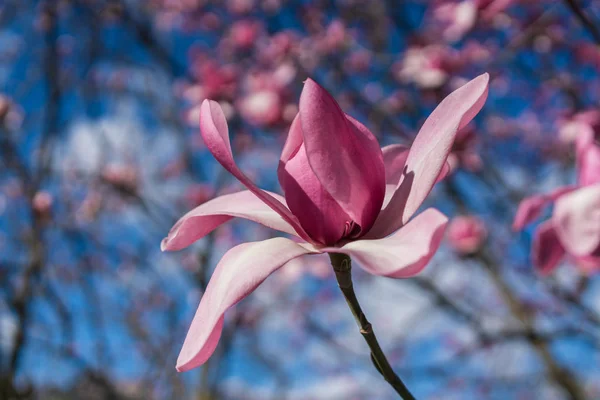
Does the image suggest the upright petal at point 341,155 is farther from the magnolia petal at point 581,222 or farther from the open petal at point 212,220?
the magnolia petal at point 581,222

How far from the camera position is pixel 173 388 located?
226 cm

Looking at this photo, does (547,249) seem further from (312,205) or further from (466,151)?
(466,151)

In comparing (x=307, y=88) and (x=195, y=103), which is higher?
(x=307, y=88)

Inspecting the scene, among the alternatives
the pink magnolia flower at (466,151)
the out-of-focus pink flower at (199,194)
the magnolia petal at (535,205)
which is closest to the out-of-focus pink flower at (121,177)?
the out-of-focus pink flower at (199,194)

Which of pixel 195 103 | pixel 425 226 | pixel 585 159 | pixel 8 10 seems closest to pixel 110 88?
pixel 8 10

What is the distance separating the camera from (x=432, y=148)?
1.26ft

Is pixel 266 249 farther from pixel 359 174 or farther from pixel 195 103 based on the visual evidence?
pixel 195 103

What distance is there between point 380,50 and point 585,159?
1624 mm

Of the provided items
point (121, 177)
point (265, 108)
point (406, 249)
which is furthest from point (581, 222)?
Answer: point (121, 177)

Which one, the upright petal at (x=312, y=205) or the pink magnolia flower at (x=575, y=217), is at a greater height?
the upright petal at (x=312, y=205)

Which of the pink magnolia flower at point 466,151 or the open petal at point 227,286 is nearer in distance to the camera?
the open petal at point 227,286

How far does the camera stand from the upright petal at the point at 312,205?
426 millimetres

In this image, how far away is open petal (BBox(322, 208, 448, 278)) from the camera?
31 cm

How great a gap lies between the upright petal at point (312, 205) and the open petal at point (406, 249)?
6 cm
